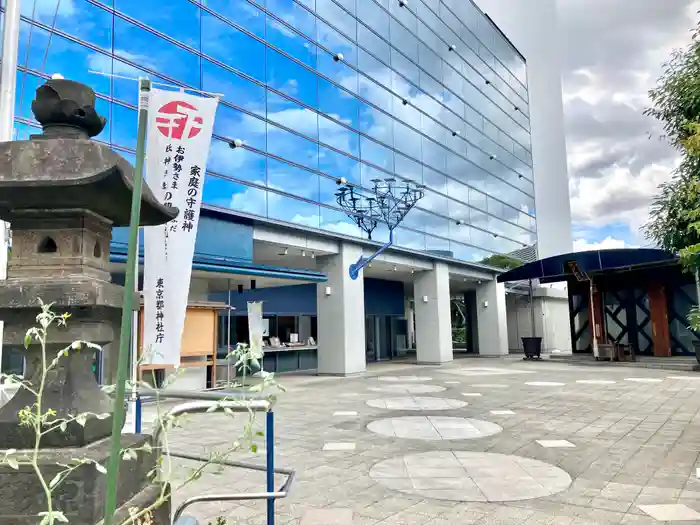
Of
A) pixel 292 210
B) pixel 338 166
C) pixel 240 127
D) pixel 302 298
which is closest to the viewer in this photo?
pixel 240 127

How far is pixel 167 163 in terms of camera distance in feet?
16.2

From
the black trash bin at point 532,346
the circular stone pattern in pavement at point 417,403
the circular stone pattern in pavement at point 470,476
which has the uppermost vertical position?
the black trash bin at point 532,346

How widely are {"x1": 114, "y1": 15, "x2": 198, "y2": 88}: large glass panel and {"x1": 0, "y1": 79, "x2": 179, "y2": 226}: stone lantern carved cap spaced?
388 inches

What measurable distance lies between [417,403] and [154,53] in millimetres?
10428

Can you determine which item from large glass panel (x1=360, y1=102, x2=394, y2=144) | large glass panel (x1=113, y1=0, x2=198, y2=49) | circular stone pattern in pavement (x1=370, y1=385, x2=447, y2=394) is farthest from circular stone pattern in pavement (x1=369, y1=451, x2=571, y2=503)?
large glass panel (x1=360, y1=102, x2=394, y2=144)

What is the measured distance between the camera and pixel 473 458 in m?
6.09

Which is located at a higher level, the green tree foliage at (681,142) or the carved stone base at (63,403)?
the green tree foliage at (681,142)

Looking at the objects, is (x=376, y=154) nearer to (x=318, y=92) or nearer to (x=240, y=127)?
(x=318, y=92)

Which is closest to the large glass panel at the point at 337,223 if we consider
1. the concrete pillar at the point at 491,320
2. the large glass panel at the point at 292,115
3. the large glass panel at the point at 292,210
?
the large glass panel at the point at 292,210

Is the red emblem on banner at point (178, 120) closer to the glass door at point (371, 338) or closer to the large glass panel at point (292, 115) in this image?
the large glass panel at point (292, 115)

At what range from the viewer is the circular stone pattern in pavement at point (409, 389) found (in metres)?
12.6

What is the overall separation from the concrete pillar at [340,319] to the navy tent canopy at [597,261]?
9.51 metres

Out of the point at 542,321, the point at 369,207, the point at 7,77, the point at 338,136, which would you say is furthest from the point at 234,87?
the point at 542,321

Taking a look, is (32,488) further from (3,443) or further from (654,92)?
(654,92)
